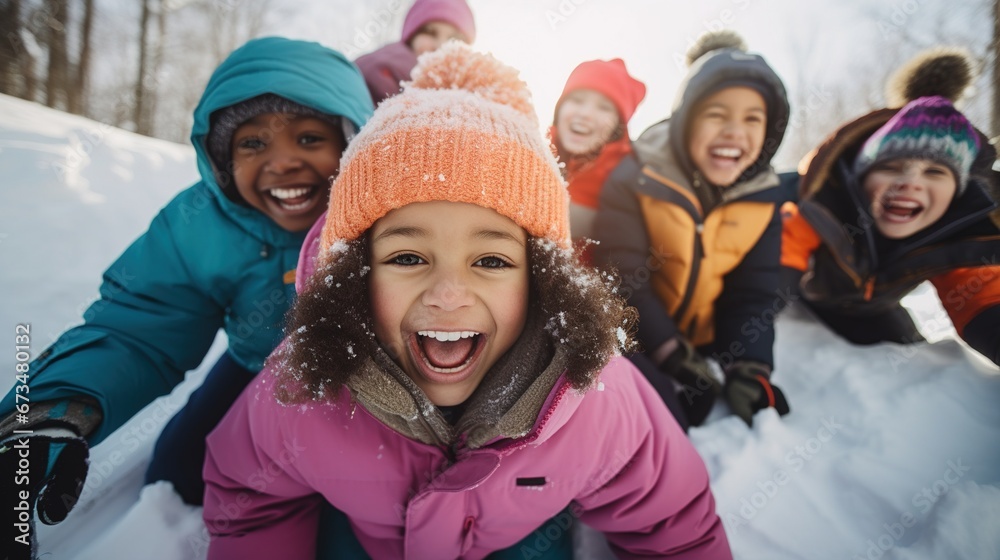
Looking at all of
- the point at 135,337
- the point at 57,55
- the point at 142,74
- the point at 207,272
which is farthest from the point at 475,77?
the point at 142,74

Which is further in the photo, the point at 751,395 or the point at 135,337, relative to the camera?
the point at 751,395

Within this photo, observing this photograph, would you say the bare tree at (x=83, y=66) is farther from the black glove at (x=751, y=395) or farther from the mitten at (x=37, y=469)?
the black glove at (x=751, y=395)

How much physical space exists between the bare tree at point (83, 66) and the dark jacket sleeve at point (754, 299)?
10858 millimetres

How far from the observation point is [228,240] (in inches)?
60.2

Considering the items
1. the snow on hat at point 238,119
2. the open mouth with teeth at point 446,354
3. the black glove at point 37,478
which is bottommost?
the black glove at point 37,478

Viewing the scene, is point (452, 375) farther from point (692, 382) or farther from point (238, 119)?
point (692, 382)

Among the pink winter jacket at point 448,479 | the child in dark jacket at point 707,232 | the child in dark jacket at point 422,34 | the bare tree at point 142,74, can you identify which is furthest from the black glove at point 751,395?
the bare tree at point 142,74

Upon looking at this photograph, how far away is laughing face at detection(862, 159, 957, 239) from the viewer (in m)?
1.90

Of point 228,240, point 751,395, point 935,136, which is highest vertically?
point 935,136

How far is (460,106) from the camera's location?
39.4 inches

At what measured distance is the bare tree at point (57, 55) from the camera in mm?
6676

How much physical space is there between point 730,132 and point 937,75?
3.78ft

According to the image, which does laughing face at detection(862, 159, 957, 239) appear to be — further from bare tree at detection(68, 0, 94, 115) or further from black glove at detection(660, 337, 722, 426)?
bare tree at detection(68, 0, 94, 115)

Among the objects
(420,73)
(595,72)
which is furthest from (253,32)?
(420,73)
